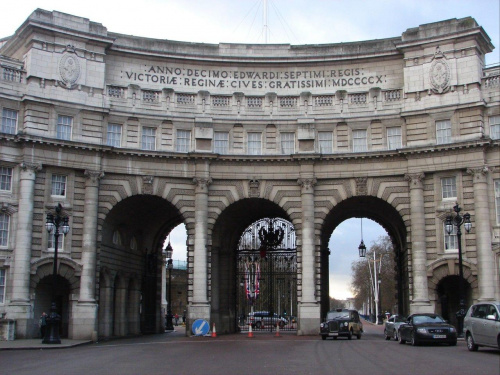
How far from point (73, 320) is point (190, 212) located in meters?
9.75

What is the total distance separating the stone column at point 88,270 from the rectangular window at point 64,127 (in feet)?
8.27

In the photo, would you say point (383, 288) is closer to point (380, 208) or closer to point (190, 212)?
point (380, 208)

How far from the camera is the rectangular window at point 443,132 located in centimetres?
4200

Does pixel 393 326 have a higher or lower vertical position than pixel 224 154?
lower

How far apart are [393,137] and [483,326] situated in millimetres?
21297

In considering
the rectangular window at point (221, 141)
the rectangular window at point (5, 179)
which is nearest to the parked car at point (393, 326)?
the rectangular window at point (221, 141)

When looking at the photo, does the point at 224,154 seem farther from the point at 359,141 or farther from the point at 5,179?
the point at 5,179

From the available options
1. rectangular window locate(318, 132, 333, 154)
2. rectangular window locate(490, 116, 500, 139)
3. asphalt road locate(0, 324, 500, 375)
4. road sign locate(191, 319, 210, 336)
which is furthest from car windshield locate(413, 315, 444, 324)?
rectangular window locate(318, 132, 333, 154)

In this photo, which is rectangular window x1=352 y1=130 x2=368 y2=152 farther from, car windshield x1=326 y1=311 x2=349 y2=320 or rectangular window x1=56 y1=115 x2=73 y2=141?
rectangular window x1=56 y1=115 x2=73 y2=141

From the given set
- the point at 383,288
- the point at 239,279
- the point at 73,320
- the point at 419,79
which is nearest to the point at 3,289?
the point at 73,320

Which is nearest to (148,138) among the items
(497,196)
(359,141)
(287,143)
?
(287,143)

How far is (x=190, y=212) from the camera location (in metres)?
43.7

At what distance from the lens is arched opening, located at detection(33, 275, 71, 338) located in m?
39.7

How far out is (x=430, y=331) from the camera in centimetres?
2884
